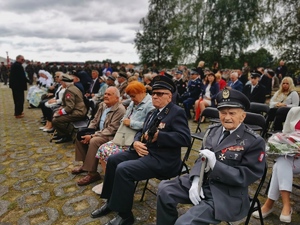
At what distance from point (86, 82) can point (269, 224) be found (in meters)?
7.50

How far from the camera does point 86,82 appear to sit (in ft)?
29.1

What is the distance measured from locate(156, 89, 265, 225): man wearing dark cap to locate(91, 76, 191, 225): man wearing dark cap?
1.63 feet

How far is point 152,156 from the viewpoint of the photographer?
2814mm

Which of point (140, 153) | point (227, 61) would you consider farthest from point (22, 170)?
point (227, 61)

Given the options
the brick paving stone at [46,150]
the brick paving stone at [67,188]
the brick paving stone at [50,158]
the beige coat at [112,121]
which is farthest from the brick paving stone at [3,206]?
the brick paving stone at [46,150]

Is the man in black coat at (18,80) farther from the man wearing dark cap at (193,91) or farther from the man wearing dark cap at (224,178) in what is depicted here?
the man wearing dark cap at (224,178)

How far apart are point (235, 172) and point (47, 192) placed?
2737 mm

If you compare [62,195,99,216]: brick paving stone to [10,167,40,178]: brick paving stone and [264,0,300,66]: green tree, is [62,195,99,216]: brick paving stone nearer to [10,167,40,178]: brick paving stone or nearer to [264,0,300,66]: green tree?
[10,167,40,178]: brick paving stone

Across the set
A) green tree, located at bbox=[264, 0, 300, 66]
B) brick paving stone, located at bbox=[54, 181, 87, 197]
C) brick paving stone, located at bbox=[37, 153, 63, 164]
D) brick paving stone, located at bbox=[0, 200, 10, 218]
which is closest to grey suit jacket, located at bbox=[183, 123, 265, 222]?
brick paving stone, located at bbox=[54, 181, 87, 197]

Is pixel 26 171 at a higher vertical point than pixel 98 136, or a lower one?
lower

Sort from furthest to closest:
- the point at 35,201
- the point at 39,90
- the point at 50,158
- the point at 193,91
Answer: the point at 39,90 < the point at 193,91 < the point at 50,158 < the point at 35,201

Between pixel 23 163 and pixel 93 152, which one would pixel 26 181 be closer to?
pixel 23 163

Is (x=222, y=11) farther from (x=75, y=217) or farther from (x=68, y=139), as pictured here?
(x=75, y=217)

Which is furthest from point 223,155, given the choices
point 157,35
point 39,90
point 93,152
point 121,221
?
point 157,35
